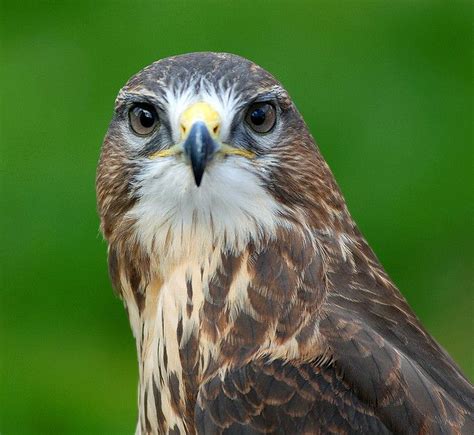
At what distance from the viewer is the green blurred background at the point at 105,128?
796cm

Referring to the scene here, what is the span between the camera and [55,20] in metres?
10.0

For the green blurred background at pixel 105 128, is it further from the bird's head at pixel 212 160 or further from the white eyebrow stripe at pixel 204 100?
the white eyebrow stripe at pixel 204 100

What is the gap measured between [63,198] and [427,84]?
2699 mm

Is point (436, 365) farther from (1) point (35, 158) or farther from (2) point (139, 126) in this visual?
(1) point (35, 158)

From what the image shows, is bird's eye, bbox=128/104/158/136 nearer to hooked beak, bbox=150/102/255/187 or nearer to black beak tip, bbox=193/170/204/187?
hooked beak, bbox=150/102/255/187

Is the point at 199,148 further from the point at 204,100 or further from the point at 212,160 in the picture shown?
the point at 204,100

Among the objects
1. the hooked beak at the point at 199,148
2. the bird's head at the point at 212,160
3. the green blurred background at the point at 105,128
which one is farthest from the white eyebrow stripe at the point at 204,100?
the green blurred background at the point at 105,128

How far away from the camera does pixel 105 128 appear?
883 cm

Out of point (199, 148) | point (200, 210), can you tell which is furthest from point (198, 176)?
point (200, 210)

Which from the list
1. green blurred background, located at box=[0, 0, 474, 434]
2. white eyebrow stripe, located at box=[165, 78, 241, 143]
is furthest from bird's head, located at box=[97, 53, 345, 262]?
green blurred background, located at box=[0, 0, 474, 434]

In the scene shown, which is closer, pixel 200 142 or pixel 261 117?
pixel 200 142

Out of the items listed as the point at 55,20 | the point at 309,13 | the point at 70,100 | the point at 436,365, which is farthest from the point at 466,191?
the point at 436,365

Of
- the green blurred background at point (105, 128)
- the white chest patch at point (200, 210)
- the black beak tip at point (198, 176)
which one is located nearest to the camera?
the black beak tip at point (198, 176)

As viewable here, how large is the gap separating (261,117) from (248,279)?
0.55m
